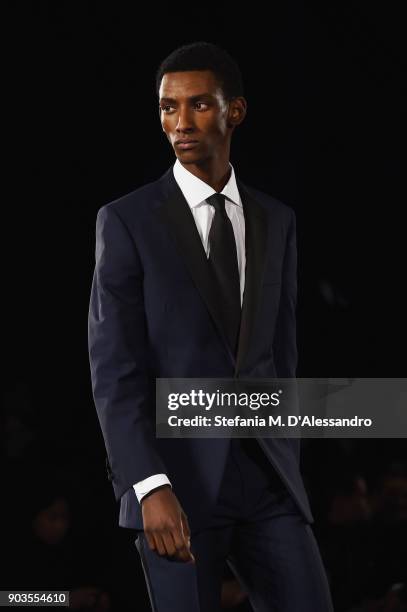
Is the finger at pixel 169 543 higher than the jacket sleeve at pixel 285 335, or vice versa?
the jacket sleeve at pixel 285 335

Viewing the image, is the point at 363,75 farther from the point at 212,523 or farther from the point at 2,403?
the point at 212,523

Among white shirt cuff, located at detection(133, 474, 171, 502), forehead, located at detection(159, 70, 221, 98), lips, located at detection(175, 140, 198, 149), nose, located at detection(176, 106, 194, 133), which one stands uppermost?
forehead, located at detection(159, 70, 221, 98)

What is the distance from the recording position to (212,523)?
5.08ft

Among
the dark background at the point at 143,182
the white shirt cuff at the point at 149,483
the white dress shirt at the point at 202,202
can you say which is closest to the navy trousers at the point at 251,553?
the white shirt cuff at the point at 149,483

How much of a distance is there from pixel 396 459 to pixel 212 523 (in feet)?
6.86

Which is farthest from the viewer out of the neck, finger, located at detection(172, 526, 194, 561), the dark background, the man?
the dark background

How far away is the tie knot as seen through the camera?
1.67 m

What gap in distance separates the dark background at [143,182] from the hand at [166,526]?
56.6 inches

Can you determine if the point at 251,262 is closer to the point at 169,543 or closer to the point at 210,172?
the point at 210,172

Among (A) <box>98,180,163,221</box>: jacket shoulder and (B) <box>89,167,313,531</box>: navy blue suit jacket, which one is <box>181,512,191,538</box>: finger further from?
(A) <box>98,180,163,221</box>: jacket shoulder

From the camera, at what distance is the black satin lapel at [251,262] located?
1.61 m

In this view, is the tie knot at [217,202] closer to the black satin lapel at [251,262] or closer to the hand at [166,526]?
the black satin lapel at [251,262]

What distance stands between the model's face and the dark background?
152 cm

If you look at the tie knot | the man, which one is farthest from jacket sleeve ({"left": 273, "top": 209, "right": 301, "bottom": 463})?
the tie knot
